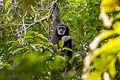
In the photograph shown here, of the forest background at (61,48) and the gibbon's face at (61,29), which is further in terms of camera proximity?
the gibbon's face at (61,29)

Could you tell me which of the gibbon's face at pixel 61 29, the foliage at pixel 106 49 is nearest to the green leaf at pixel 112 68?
the foliage at pixel 106 49

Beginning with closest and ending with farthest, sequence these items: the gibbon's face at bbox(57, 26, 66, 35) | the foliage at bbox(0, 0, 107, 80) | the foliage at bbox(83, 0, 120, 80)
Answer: the foliage at bbox(83, 0, 120, 80) < the foliage at bbox(0, 0, 107, 80) < the gibbon's face at bbox(57, 26, 66, 35)

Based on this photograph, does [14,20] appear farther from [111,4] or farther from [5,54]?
[111,4]

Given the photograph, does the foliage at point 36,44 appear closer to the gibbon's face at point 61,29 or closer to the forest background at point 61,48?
the forest background at point 61,48

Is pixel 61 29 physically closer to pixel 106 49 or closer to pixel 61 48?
pixel 61 48

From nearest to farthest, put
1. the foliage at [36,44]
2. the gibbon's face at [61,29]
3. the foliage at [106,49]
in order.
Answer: the foliage at [106,49] → the foliage at [36,44] → the gibbon's face at [61,29]

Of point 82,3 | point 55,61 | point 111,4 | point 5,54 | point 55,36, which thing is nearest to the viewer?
point 111,4

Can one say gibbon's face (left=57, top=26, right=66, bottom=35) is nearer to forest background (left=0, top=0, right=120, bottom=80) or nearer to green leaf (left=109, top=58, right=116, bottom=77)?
forest background (left=0, top=0, right=120, bottom=80)

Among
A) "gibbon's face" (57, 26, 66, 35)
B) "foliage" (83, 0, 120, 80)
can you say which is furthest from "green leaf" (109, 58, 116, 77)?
"gibbon's face" (57, 26, 66, 35)

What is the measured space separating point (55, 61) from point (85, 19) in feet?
11.5

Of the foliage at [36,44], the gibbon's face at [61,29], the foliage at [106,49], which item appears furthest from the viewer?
the gibbon's face at [61,29]

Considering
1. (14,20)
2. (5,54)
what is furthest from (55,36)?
(5,54)

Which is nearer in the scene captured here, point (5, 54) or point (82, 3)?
point (5, 54)

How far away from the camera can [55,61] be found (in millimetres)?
2867
